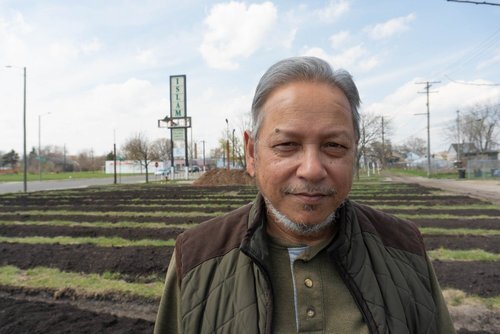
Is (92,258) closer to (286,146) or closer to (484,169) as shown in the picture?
(286,146)

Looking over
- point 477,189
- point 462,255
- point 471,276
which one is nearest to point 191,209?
point 462,255

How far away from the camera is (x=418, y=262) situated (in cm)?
159

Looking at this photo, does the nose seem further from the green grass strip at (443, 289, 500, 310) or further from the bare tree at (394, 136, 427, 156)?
the bare tree at (394, 136, 427, 156)

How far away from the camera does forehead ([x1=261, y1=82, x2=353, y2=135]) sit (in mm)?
1422

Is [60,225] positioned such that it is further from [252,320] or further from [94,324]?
[252,320]

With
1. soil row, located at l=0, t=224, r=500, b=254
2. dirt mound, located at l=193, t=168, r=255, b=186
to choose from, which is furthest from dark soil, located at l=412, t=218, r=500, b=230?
dirt mound, located at l=193, t=168, r=255, b=186

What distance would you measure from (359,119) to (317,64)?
12.7 inches

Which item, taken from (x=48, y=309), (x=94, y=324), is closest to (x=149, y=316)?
(x=94, y=324)

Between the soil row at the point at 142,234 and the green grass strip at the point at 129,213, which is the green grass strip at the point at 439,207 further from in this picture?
the green grass strip at the point at 129,213

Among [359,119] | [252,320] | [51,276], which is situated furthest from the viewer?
[51,276]

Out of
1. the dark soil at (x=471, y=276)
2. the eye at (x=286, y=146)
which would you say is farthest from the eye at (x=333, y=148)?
the dark soil at (x=471, y=276)

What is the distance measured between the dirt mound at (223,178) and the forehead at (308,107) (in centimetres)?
3100

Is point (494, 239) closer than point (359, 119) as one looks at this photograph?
No

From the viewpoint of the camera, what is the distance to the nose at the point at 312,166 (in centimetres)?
138
